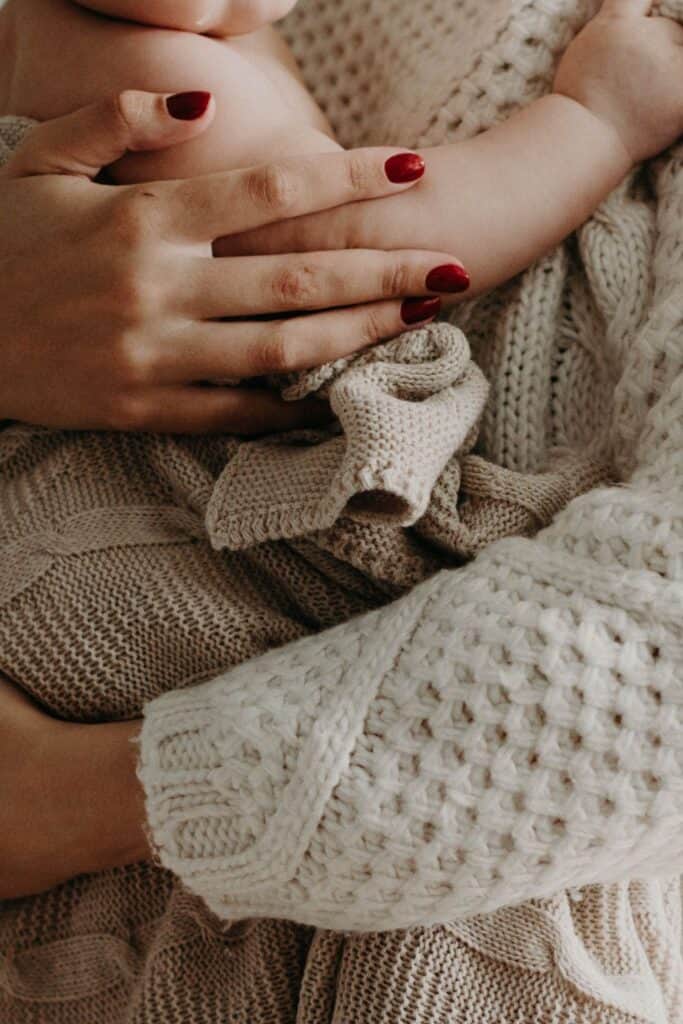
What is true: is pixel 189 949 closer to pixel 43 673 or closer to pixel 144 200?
pixel 43 673

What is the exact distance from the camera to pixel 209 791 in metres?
0.61

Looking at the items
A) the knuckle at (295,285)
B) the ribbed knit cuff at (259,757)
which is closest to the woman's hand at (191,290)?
the knuckle at (295,285)

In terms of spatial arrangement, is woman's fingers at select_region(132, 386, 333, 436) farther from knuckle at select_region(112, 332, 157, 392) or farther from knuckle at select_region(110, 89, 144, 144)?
knuckle at select_region(110, 89, 144, 144)

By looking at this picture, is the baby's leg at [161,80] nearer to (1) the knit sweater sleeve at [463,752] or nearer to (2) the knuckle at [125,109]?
(2) the knuckle at [125,109]

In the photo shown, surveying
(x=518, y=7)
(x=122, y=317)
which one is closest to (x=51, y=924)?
(x=122, y=317)

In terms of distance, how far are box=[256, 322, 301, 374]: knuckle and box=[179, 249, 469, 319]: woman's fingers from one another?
29 millimetres

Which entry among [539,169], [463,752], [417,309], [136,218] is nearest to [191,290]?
[136,218]

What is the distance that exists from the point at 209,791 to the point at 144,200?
1.51 feet

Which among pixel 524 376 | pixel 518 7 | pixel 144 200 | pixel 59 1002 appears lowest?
pixel 59 1002

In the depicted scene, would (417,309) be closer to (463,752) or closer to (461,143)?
(461,143)

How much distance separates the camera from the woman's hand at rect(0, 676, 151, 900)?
70cm

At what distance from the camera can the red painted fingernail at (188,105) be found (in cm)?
76

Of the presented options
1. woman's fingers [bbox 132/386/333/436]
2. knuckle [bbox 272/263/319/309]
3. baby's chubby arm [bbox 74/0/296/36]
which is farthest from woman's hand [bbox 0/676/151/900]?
baby's chubby arm [bbox 74/0/296/36]

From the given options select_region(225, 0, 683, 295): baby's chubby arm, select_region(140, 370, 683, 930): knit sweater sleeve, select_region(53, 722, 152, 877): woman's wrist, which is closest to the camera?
select_region(140, 370, 683, 930): knit sweater sleeve
